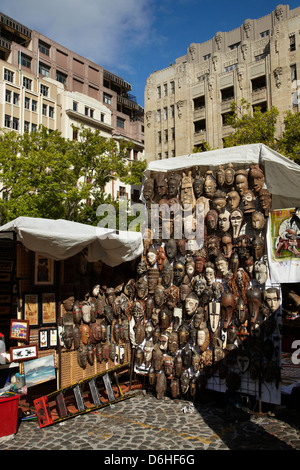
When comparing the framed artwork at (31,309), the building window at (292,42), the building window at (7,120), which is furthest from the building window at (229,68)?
the framed artwork at (31,309)

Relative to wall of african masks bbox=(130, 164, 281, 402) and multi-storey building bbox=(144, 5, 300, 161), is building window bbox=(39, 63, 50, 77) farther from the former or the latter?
wall of african masks bbox=(130, 164, 281, 402)

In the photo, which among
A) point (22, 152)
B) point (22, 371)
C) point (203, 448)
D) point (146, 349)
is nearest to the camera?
point (203, 448)

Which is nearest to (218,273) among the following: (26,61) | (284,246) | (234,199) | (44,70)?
(284,246)

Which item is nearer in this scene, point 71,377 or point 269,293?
point 269,293

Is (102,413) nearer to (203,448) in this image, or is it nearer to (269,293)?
(203,448)

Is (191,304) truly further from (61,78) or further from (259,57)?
(61,78)

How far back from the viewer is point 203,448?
193 inches

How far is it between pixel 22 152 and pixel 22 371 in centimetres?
1303

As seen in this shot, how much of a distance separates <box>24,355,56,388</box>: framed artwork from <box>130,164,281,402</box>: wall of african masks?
1763 mm

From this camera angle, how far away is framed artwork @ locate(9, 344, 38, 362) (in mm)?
5953

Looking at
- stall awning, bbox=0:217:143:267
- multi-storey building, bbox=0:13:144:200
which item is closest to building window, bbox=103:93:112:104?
multi-storey building, bbox=0:13:144:200

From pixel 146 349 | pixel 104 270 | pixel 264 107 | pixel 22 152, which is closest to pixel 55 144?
pixel 22 152

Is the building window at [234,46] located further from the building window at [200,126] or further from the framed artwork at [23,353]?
the framed artwork at [23,353]

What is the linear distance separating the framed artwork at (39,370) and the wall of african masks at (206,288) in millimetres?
1763
